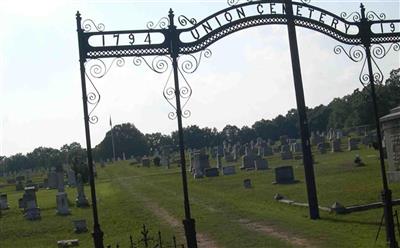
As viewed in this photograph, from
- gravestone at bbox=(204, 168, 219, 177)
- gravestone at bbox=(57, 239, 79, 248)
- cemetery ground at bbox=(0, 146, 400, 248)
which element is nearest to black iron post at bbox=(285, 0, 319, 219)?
cemetery ground at bbox=(0, 146, 400, 248)

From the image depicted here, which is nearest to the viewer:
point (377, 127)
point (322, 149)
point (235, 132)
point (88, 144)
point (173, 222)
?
point (88, 144)

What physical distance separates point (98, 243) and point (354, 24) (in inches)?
261

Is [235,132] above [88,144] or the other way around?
above

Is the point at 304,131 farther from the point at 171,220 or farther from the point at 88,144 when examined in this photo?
the point at 88,144

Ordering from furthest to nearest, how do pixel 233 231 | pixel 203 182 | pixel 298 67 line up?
pixel 203 182, pixel 298 67, pixel 233 231

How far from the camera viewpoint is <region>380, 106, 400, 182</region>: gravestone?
23.1 m

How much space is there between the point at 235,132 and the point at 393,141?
95259 millimetres

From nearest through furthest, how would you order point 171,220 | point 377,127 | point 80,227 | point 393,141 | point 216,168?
point 377,127
point 171,220
point 80,227
point 393,141
point 216,168

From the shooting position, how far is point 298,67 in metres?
16.7

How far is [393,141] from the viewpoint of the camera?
23.6 metres

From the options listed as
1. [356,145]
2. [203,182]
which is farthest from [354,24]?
[356,145]

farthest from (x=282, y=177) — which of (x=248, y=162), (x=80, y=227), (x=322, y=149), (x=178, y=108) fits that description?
(x=322, y=149)

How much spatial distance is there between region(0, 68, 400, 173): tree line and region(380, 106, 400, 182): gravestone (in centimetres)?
4767

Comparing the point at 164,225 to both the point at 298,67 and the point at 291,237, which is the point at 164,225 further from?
the point at 298,67
